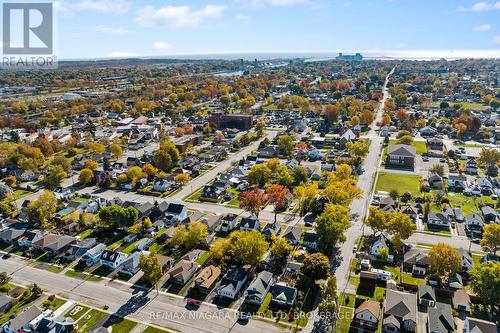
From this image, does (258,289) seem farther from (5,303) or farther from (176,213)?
(5,303)

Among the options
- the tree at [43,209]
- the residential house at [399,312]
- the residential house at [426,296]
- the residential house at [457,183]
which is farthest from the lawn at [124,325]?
the residential house at [457,183]

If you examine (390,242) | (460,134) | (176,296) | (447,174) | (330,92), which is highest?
(330,92)

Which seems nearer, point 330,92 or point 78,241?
point 78,241

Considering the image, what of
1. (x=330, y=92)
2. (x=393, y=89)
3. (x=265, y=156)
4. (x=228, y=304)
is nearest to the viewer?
(x=228, y=304)

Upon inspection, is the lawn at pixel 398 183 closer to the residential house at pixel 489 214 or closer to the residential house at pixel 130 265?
the residential house at pixel 489 214

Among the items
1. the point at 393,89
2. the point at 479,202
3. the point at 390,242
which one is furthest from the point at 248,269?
the point at 393,89

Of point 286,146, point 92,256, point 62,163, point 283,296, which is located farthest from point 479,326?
point 62,163

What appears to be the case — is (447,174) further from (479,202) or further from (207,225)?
(207,225)
